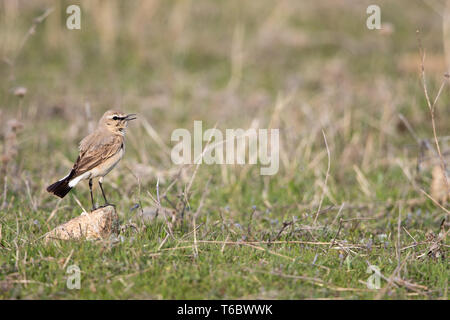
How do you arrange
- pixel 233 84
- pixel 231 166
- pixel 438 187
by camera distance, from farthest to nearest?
pixel 233 84 → pixel 231 166 → pixel 438 187

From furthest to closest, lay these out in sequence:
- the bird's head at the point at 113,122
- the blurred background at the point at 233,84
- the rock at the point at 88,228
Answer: the blurred background at the point at 233,84, the bird's head at the point at 113,122, the rock at the point at 88,228

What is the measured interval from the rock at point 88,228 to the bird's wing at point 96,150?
1.90 ft

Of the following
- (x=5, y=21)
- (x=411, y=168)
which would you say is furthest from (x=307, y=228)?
(x=5, y=21)

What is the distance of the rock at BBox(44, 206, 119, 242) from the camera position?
5422mm

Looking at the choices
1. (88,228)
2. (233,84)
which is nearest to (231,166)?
(88,228)

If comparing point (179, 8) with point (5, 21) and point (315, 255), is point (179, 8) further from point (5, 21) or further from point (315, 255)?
point (315, 255)

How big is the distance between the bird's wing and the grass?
2.23 ft

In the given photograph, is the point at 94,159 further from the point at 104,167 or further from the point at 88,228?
the point at 88,228

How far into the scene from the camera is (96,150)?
5977 millimetres

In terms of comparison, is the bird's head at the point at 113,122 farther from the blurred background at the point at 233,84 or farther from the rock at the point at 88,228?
the blurred background at the point at 233,84

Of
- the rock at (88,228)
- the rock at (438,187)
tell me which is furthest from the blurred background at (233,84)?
the rock at (88,228)

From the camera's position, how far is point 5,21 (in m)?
14.6

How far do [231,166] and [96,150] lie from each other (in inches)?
122

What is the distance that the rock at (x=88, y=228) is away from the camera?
542 centimetres
